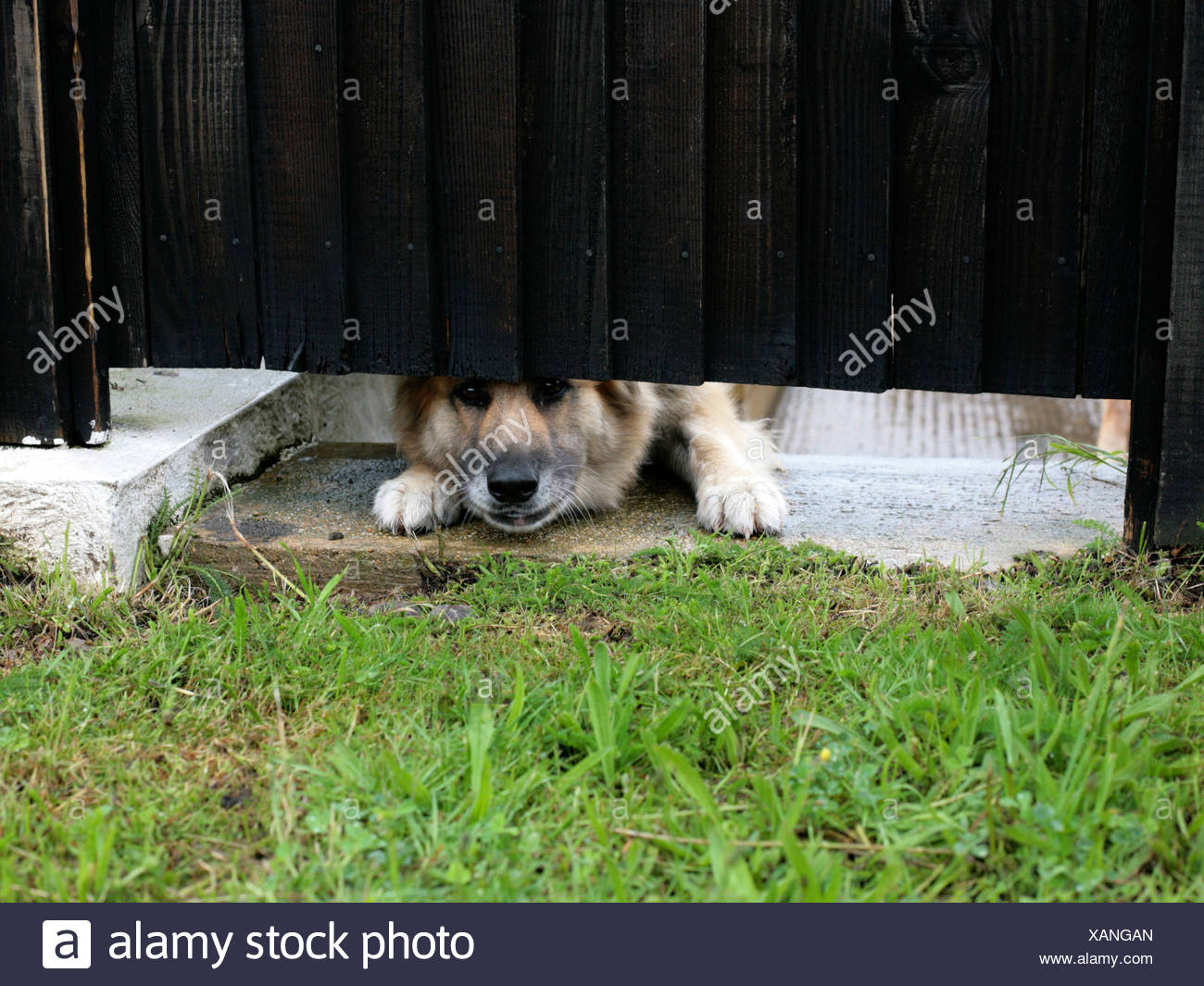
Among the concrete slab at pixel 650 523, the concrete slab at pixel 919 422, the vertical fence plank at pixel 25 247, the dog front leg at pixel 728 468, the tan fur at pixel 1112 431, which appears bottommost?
the concrete slab at pixel 919 422

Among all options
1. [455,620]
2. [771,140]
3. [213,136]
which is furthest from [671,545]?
[213,136]

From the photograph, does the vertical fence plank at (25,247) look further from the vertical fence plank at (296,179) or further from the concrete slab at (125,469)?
the vertical fence plank at (296,179)

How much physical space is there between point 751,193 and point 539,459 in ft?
3.53

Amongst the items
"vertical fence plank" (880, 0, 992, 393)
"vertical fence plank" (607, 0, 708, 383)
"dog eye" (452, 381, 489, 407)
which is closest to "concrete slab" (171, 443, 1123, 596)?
"dog eye" (452, 381, 489, 407)

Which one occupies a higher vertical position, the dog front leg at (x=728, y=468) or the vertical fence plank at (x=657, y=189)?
the vertical fence plank at (x=657, y=189)

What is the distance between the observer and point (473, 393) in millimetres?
4004

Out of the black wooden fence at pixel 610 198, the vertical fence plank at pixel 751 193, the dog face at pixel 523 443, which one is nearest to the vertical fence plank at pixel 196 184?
the black wooden fence at pixel 610 198

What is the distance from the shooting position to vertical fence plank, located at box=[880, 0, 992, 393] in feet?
10.7

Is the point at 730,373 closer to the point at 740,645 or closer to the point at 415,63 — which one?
the point at 740,645

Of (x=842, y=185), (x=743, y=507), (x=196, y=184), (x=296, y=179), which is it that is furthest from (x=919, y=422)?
(x=196, y=184)

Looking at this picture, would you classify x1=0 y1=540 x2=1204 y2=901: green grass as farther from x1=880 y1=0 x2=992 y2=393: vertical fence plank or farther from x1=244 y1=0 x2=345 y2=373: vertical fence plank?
x1=244 y1=0 x2=345 y2=373: vertical fence plank

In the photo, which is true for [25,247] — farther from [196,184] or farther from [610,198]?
[610,198]

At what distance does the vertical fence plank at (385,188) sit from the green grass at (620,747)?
0.91 meters
